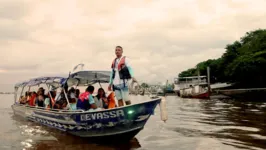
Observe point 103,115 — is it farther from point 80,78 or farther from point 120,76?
point 80,78

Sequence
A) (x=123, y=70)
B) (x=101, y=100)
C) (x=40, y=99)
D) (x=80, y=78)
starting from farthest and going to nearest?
(x=40, y=99) < (x=80, y=78) < (x=101, y=100) < (x=123, y=70)

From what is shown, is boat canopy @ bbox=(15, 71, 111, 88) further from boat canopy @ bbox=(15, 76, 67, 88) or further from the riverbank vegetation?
the riverbank vegetation

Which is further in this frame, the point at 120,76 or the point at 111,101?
the point at 111,101

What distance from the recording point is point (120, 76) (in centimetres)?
923

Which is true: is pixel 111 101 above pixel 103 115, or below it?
above

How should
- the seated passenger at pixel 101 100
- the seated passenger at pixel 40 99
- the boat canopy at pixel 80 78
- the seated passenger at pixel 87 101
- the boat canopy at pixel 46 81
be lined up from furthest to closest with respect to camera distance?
the seated passenger at pixel 40 99, the boat canopy at pixel 46 81, the seated passenger at pixel 101 100, the boat canopy at pixel 80 78, the seated passenger at pixel 87 101

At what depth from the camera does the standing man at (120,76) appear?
911 centimetres

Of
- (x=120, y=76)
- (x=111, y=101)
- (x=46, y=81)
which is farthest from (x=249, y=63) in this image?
(x=120, y=76)

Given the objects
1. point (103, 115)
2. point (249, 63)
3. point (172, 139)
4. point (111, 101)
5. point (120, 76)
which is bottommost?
point (172, 139)

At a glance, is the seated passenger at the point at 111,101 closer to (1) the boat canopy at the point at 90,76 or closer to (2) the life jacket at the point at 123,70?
(2) the life jacket at the point at 123,70

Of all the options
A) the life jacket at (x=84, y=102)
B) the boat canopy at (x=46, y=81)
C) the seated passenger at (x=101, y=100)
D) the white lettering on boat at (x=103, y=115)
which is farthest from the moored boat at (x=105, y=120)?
the seated passenger at (x=101, y=100)

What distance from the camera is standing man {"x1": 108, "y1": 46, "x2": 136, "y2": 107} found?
9.11m

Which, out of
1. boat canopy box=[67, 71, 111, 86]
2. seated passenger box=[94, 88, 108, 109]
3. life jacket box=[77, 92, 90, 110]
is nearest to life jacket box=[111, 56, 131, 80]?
life jacket box=[77, 92, 90, 110]

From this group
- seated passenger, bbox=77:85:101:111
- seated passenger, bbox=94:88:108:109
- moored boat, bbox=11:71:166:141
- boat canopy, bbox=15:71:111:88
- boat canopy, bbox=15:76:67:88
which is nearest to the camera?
moored boat, bbox=11:71:166:141
